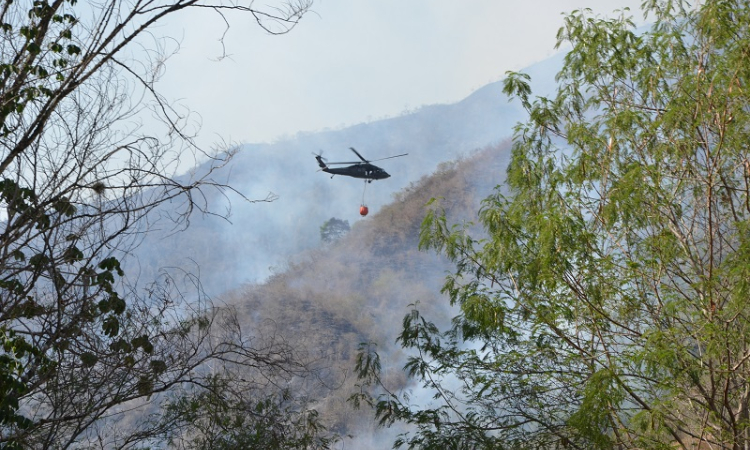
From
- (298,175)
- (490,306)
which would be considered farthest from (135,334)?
(298,175)

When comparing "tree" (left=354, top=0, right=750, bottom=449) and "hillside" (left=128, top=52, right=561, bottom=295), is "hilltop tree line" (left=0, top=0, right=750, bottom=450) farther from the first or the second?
"hillside" (left=128, top=52, right=561, bottom=295)

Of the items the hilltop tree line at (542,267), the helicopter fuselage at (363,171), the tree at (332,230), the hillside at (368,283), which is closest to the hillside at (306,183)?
the tree at (332,230)

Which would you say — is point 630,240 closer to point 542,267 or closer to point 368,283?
point 542,267

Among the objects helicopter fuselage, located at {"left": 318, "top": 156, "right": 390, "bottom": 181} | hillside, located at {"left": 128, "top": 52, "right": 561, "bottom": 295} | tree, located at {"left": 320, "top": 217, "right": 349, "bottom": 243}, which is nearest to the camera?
helicopter fuselage, located at {"left": 318, "top": 156, "right": 390, "bottom": 181}

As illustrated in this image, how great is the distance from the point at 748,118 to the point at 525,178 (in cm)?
122

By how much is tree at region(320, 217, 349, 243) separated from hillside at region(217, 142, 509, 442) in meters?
0.58

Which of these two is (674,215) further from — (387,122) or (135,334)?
(387,122)

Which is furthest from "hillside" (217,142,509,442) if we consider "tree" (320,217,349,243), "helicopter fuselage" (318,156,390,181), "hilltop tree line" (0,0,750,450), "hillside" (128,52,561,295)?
"hilltop tree line" (0,0,750,450)

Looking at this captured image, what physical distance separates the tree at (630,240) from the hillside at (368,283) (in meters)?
10.2

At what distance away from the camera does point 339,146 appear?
83.0 feet

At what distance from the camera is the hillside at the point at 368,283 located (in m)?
15.9

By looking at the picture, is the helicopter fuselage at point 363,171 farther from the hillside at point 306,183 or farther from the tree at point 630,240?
the hillside at point 306,183

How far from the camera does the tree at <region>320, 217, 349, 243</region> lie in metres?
20.8

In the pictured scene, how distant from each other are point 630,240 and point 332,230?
17.2 metres
